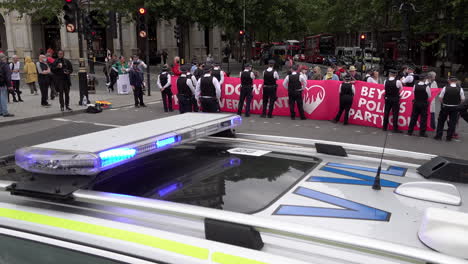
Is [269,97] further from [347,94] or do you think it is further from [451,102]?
[451,102]

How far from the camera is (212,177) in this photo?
2363 millimetres

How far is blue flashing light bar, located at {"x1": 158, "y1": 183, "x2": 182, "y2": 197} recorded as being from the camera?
211 cm

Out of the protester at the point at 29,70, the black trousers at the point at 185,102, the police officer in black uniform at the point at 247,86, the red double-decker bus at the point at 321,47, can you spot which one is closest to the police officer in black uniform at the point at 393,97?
the police officer in black uniform at the point at 247,86

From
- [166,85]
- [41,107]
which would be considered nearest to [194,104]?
[166,85]

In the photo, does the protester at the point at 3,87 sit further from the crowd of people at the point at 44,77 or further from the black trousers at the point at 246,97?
the black trousers at the point at 246,97

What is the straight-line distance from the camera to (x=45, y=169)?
193cm

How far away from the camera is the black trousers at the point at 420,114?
432 inches

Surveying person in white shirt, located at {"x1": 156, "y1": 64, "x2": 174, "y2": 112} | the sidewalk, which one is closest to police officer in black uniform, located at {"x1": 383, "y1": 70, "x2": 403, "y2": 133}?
person in white shirt, located at {"x1": 156, "y1": 64, "x2": 174, "y2": 112}

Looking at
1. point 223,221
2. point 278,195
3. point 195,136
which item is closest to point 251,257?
point 223,221

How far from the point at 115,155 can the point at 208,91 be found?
408 inches

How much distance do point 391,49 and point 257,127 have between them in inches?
1848

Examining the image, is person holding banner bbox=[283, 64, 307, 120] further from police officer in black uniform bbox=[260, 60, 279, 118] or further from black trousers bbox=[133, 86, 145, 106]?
black trousers bbox=[133, 86, 145, 106]

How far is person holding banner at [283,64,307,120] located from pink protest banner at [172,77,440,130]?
440 mm

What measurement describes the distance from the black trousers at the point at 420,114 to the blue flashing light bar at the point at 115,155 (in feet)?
33.8
